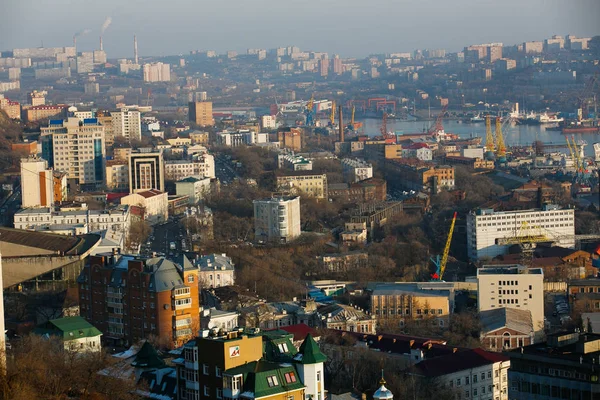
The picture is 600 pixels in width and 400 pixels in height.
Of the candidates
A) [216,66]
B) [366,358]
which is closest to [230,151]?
[366,358]

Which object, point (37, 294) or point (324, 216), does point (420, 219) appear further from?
point (37, 294)

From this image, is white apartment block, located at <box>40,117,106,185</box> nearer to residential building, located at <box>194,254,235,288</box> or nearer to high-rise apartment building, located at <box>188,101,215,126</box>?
residential building, located at <box>194,254,235,288</box>

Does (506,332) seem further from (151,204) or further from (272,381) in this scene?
(151,204)

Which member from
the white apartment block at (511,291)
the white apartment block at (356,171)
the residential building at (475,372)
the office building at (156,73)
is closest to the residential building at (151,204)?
the white apartment block at (356,171)

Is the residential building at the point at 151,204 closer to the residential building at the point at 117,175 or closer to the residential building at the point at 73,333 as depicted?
the residential building at the point at 117,175

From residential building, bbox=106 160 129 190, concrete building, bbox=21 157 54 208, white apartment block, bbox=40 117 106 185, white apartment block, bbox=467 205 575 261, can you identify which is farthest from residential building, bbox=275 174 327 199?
white apartment block, bbox=467 205 575 261

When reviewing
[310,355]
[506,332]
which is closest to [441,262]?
[506,332]

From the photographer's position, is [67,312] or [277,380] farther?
[67,312]
